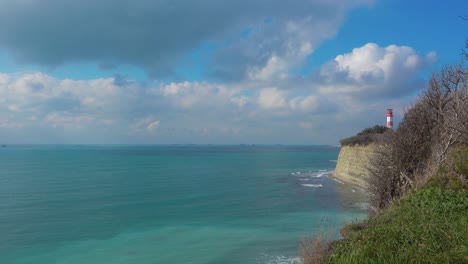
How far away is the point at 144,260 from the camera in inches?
741

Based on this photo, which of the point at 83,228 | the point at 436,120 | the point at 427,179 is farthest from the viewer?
the point at 83,228

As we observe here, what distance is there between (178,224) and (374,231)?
67.8ft

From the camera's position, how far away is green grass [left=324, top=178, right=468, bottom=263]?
6.61m

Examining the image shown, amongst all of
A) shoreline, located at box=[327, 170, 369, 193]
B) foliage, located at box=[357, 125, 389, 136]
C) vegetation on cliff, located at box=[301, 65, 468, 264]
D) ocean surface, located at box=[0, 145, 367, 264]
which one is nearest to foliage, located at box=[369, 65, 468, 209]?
vegetation on cliff, located at box=[301, 65, 468, 264]

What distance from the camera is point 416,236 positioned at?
7750mm

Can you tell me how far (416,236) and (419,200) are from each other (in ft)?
14.8

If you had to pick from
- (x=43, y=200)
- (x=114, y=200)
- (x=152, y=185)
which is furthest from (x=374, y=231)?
(x=152, y=185)

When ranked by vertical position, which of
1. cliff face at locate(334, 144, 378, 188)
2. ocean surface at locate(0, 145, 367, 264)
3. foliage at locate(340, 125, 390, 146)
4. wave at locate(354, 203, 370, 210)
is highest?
foliage at locate(340, 125, 390, 146)

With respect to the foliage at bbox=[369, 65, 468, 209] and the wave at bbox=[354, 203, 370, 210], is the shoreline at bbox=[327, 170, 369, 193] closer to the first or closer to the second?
the wave at bbox=[354, 203, 370, 210]

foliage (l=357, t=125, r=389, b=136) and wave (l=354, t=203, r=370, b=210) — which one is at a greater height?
foliage (l=357, t=125, r=389, b=136)

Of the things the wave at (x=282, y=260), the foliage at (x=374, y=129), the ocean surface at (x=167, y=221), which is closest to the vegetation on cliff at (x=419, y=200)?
the ocean surface at (x=167, y=221)

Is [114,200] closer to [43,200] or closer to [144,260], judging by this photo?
[43,200]

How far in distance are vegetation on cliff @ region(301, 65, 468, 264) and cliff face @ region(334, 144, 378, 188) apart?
26476 millimetres

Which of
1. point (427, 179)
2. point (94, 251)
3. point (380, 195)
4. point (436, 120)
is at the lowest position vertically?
point (94, 251)
